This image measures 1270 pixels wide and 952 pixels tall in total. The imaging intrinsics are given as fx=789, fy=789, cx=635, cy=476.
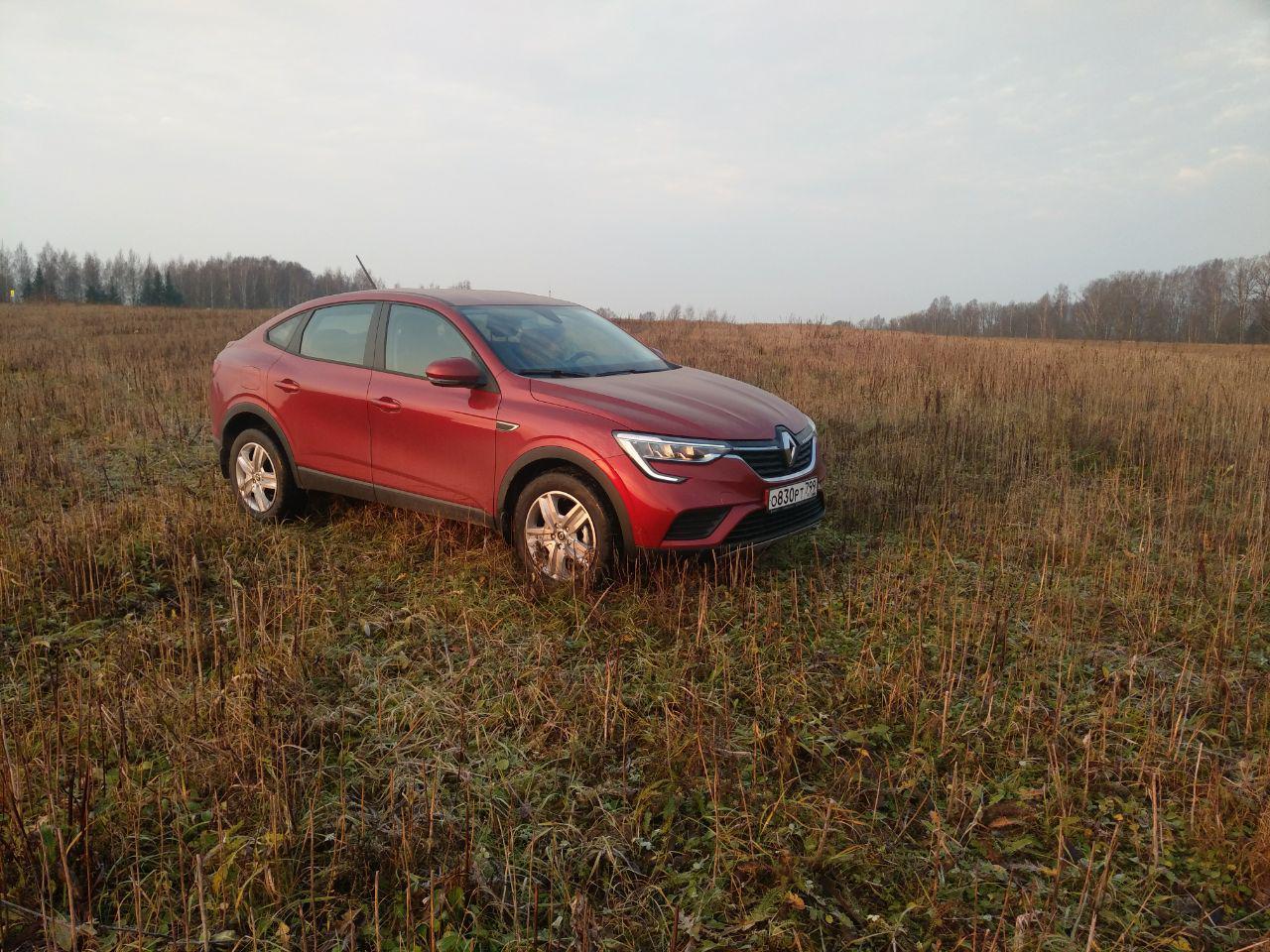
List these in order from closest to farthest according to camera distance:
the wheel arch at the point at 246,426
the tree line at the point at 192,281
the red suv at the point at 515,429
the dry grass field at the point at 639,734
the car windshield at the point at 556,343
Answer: the dry grass field at the point at 639,734 < the red suv at the point at 515,429 < the car windshield at the point at 556,343 < the wheel arch at the point at 246,426 < the tree line at the point at 192,281

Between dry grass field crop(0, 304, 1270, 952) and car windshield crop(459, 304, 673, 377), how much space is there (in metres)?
1.26

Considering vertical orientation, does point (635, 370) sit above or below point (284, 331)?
below

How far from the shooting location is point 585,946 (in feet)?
6.47

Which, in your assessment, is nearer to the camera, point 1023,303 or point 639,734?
point 639,734

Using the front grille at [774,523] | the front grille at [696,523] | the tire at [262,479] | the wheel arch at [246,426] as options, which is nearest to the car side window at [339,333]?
the wheel arch at [246,426]

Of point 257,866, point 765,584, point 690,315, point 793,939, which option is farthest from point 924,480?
point 690,315

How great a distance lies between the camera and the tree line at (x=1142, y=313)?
1616 centimetres

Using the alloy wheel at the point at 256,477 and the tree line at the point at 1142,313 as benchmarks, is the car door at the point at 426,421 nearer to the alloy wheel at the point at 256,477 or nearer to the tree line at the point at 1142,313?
the alloy wheel at the point at 256,477

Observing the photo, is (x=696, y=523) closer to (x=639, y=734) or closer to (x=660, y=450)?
(x=660, y=450)

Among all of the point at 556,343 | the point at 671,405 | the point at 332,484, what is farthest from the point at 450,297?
the point at 671,405

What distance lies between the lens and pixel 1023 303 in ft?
85.9

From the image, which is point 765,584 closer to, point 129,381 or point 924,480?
point 924,480

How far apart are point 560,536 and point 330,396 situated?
2068 millimetres

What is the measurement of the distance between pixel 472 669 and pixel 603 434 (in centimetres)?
137
